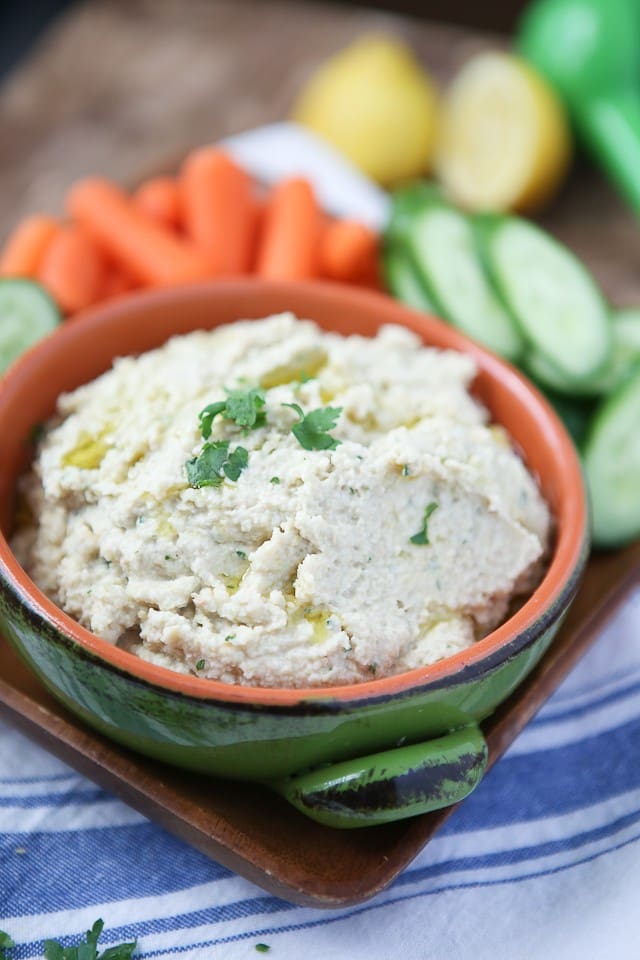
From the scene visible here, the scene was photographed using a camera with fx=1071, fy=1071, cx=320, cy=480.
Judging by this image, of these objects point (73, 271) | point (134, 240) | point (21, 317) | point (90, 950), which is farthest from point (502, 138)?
point (90, 950)

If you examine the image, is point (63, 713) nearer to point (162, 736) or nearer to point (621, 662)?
point (162, 736)

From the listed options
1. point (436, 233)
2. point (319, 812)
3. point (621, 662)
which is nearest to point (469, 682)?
point (319, 812)

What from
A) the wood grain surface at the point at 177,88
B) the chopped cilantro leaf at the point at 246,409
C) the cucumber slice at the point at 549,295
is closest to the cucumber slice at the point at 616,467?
the cucumber slice at the point at 549,295

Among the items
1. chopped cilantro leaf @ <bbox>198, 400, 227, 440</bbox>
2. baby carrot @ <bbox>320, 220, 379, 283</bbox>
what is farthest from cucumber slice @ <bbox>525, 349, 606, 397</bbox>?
chopped cilantro leaf @ <bbox>198, 400, 227, 440</bbox>

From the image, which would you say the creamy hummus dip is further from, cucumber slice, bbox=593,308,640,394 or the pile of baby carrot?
the pile of baby carrot

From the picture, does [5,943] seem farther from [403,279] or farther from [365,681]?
[403,279]

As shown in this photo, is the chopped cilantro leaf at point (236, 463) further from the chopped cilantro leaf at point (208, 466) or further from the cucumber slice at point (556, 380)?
the cucumber slice at point (556, 380)
